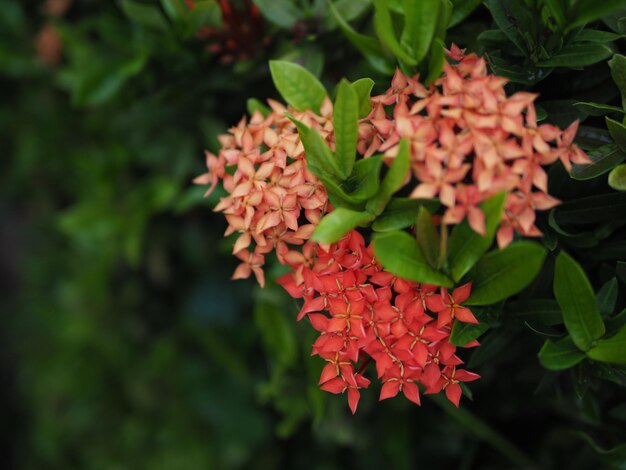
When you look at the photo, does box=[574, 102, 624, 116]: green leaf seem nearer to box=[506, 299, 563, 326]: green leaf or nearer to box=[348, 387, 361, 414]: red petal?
box=[506, 299, 563, 326]: green leaf

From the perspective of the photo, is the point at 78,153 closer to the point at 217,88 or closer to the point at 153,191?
the point at 153,191

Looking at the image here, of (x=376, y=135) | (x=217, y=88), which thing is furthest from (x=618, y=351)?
(x=217, y=88)

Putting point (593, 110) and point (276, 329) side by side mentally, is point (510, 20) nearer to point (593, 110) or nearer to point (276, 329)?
point (593, 110)

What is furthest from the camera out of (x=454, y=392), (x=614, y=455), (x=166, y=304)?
(x=166, y=304)

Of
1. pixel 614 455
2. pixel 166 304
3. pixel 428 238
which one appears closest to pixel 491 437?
pixel 614 455

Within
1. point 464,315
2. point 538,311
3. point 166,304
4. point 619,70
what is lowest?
point 166,304

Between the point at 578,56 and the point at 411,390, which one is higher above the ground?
the point at 578,56
